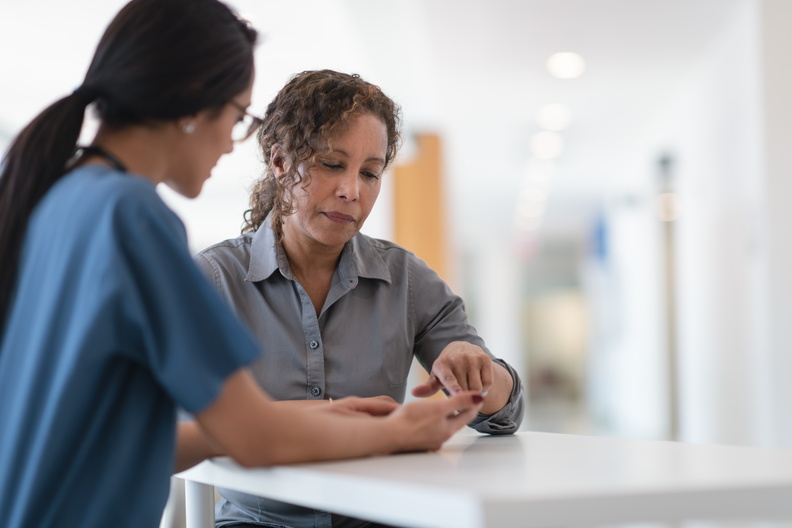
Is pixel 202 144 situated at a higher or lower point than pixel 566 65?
lower

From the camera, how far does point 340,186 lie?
1.58 m

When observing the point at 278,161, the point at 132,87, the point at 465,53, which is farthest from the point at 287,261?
the point at 465,53

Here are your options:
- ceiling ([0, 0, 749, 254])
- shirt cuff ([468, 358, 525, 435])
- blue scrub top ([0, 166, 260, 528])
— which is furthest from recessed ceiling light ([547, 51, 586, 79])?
blue scrub top ([0, 166, 260, 528])

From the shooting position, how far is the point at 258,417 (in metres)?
0.94

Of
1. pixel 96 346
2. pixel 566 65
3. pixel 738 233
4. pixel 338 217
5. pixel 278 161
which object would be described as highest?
pixel 566 65

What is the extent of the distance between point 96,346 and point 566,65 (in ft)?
16.5

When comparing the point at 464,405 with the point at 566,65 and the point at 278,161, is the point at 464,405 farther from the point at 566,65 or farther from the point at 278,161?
the point at 566,65

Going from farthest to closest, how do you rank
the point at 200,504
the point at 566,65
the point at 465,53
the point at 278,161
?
1. the point at 566,65
2. the point at 465,53
3. the point at 278,161
4. the point at 200,504

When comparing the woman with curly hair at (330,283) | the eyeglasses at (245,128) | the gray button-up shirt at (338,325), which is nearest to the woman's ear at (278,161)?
the woman with curly hair at (330,283)

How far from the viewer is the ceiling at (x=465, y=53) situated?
4621 mm

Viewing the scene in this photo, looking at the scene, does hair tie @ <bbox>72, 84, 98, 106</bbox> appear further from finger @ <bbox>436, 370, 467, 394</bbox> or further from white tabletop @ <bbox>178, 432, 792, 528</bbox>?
finger @ <bbox>436, 370, 467, 394</bbox>

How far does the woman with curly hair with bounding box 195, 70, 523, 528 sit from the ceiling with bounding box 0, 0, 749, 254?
5.68ft

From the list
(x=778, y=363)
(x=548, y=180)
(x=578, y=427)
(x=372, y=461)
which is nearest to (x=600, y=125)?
(x=548, y=180)

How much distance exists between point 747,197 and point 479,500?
13.1 feet
